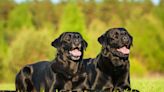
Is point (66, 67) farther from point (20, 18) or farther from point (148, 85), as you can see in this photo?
point (20, 18)

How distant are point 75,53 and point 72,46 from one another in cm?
14

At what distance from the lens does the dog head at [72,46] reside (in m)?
8.85

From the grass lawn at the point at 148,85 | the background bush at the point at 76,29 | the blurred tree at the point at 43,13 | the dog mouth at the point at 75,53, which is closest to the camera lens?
the dog mouth at the point at 75,53

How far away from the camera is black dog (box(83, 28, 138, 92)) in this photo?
9094mm

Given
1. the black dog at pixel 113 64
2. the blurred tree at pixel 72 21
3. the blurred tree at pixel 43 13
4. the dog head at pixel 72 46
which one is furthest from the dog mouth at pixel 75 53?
the blurred tree at pixel 43 13

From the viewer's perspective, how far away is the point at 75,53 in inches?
351

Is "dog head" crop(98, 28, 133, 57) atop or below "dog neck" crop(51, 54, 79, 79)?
atop

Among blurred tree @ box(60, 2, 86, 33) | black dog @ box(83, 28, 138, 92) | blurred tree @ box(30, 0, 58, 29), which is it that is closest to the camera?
black dog @ box(83, 28, 138, 92)

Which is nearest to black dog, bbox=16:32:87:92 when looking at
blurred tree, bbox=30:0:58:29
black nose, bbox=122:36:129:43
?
black nose, bbox=122:36:129:43

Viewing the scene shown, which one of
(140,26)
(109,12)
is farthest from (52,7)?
(140,26)

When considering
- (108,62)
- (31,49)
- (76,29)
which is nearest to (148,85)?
(108,62)

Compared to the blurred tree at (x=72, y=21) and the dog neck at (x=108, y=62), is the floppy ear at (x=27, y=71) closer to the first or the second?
the dog neck at (x=108, y=62)

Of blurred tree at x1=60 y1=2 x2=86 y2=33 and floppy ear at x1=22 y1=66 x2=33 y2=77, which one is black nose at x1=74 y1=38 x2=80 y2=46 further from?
blurred tree at x1=60 y1=2 x2=86 y2=33

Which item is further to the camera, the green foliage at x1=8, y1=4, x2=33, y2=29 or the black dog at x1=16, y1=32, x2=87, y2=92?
the green foliage at x1=8, y1=4, x2=33, y2=29
